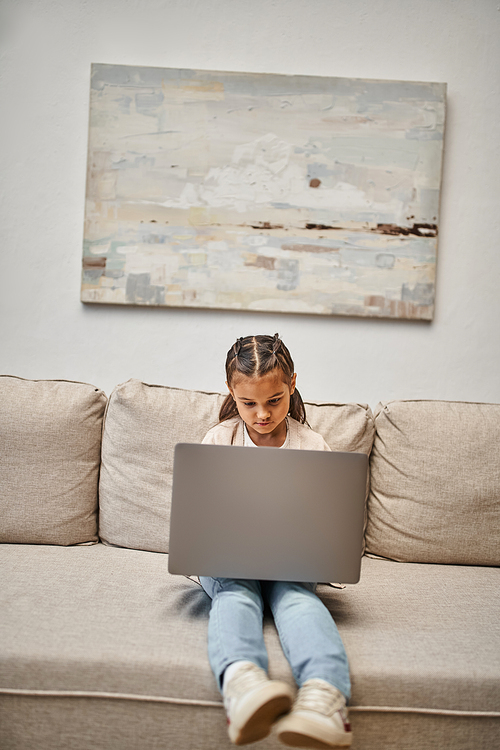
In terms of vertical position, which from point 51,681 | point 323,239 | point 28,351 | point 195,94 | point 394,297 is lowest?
point 51,681

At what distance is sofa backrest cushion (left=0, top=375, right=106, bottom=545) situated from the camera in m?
1.42

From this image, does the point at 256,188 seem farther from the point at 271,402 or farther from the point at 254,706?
the point at 254,706

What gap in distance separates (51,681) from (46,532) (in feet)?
1.85

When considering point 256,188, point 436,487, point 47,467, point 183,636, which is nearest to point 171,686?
point 183,636

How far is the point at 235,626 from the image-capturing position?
93 centimetres

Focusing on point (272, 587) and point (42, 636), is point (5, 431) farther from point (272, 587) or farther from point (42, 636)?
point (272, 587)

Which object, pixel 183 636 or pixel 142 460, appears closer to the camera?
pixel 183 636

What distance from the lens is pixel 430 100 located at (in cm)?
180

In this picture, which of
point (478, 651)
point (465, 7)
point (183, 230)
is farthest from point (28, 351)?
point (465, 7)

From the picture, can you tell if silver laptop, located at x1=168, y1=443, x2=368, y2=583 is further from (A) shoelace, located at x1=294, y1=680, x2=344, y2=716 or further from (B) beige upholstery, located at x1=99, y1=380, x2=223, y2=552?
(B) beige upholstery, located at x1=99, y1=380, x2=223, y2=552

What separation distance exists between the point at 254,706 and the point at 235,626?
18 centimetres

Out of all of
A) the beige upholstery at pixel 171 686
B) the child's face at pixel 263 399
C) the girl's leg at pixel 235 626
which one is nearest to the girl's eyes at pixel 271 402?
the child's face at pixel 263 399

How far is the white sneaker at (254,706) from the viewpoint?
29.7 inches

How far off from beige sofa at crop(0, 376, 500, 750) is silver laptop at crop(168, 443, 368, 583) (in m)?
0.16
